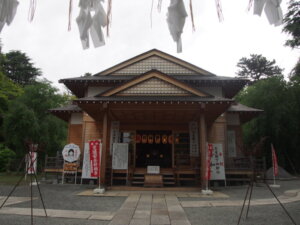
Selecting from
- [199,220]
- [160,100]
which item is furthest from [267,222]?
[160,100]

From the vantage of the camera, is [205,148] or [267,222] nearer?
[267,222]

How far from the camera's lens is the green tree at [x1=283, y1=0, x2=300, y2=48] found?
1489 cm

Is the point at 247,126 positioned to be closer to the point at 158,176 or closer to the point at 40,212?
the point at 158,176

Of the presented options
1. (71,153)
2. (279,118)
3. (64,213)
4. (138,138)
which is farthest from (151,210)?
(279,118)

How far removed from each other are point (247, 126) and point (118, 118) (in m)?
12.9

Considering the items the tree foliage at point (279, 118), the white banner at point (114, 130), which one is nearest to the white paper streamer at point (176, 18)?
the white banner at point (114, 130)

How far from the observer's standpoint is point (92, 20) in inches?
46.4

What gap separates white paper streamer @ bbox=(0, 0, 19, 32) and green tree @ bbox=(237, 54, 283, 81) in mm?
40579

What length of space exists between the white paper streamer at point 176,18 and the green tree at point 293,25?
55.3ft

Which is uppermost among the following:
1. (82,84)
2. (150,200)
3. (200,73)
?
(200,73)

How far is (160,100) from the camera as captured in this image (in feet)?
29.3

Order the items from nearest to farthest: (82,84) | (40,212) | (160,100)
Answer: (40,212)
(160,100)
(82,84)

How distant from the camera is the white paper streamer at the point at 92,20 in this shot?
3.82ft

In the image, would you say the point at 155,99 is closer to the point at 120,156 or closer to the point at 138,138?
the point at 120,156
